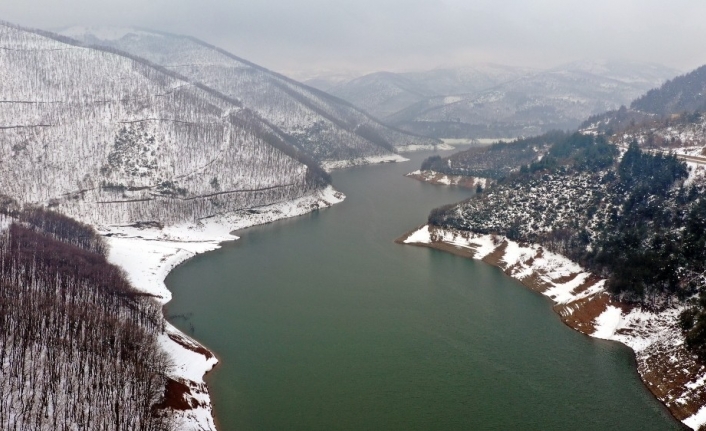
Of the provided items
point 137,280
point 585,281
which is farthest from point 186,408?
point 585,281

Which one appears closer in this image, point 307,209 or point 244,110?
point 307,209

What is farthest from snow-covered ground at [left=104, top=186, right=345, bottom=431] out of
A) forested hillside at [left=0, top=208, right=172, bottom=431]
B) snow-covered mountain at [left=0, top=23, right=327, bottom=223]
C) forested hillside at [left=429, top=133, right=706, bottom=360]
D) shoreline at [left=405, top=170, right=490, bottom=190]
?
shoreline at [left=405, top=170, right=490, bottom=190]

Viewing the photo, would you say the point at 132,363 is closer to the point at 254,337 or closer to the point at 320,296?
the point at 254,337

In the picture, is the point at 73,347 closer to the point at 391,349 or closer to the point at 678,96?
the point at 391,349

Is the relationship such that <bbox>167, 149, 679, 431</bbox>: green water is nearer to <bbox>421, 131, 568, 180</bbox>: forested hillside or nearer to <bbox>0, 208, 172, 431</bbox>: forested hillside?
<bbox>0, 208, 172, 431</bbox>: forested hillside

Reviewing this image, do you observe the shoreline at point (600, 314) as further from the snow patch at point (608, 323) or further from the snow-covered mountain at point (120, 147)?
the snow-covered mountain at point (120, 147)

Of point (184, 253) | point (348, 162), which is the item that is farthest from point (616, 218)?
point (348, 162)
